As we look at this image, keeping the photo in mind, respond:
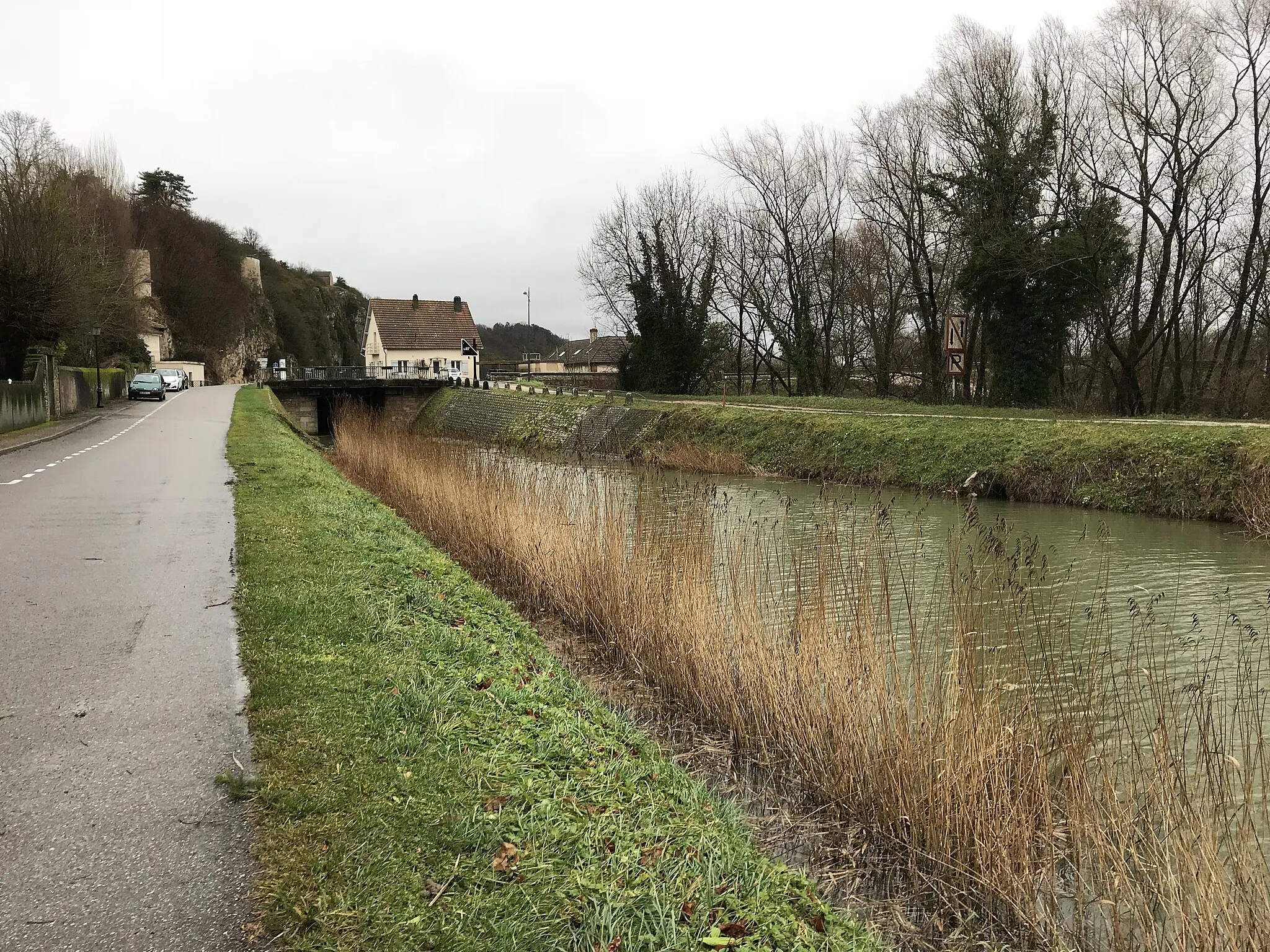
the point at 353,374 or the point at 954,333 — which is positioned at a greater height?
the point at 954,333

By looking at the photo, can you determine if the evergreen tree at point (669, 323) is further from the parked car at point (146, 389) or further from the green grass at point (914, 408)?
the parked car at point (146, 389)

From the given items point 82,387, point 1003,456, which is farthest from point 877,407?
point 82,387

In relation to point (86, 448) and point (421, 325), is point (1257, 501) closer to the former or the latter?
point (86, 448)

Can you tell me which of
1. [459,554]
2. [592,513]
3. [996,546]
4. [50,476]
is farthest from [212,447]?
[996,546]

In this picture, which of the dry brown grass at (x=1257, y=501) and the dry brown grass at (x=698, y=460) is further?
the dry brown grass at (x=698, y=460)

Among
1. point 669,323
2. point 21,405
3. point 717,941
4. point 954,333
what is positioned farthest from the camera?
Answer: point 669,323

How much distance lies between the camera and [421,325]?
91562mm

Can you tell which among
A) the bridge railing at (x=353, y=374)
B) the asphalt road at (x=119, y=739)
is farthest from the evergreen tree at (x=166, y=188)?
the asphalt road at (x=119, y=739)

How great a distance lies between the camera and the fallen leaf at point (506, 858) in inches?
137

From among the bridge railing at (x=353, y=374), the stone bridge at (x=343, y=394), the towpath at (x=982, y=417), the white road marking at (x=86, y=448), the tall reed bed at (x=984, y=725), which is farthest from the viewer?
the bridge railing at (x=353, y=374)

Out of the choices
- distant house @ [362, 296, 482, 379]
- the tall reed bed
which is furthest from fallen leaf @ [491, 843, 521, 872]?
distant house @ [362, 296, 482, 379]

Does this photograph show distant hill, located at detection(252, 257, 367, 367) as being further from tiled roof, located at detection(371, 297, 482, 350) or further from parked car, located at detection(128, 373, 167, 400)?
parked car, located at detection(128, 373, 167, 400)

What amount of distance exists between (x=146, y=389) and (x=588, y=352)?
59079 mm

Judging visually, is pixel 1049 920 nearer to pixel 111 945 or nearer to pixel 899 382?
pixel 111 945
